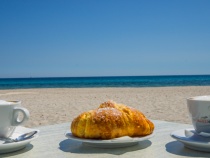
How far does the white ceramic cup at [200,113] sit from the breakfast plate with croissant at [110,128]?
0.18 m

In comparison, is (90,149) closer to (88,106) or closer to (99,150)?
(99,150)

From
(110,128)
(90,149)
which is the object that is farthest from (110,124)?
(90,149)

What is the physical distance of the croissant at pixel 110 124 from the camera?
3.33 feet

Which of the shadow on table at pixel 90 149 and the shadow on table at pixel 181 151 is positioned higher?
the shadow on table at pixel 90 149

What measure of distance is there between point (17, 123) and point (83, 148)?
0.84 ft

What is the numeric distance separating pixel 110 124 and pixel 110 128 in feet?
0.05

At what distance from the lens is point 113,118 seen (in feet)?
3.34

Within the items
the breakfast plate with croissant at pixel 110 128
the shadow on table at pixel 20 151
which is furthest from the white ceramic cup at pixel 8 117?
the breakfast plate with croissant at pixel 110 128

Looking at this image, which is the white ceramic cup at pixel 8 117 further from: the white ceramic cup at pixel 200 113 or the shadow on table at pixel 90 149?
the white ceramic cup at pixel 200 113

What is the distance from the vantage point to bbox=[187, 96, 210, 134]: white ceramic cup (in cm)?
99

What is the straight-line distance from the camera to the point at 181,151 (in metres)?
1.00

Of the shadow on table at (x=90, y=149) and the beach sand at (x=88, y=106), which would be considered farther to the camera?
the beach sand at (x=88, y=106)

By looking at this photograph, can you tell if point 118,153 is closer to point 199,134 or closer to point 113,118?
point 113,118

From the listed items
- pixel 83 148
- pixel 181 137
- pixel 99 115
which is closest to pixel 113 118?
pixel 99 115
